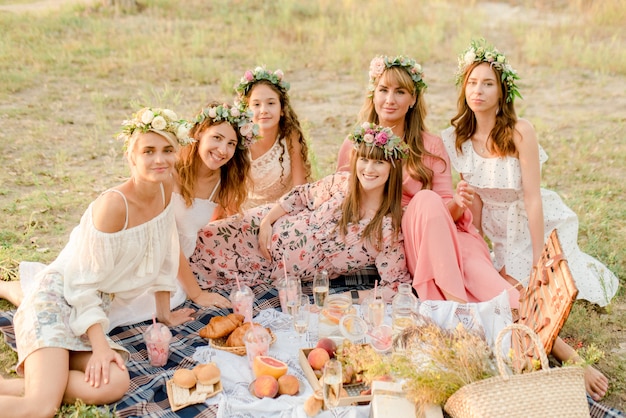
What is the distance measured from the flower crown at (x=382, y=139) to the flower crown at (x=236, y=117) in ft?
2.68

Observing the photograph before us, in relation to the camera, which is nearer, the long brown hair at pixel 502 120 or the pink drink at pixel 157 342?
the pink drink at pixel 157 342

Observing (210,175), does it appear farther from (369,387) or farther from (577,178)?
(577,178)

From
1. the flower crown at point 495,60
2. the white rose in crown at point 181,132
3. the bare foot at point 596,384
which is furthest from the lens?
the flower crown at point 495,60

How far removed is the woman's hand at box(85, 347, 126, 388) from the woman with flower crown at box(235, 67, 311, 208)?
2.21 m

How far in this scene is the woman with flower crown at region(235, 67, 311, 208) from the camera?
5.61 metres

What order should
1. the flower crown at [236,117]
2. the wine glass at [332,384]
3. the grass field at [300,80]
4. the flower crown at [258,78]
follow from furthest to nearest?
the grass field at [300,80] < the flower crown at [258,78] < the flower crown at [236,117] < the wine glass at [332,384]

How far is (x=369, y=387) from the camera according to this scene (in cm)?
369

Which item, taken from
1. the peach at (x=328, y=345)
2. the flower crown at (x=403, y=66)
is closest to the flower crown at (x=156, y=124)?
the peach at (x=328, y=345)

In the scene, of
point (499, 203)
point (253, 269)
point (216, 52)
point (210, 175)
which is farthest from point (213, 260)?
point (216, 52)

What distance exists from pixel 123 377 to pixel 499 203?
3320mm

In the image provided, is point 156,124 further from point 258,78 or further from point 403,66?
point 403,66

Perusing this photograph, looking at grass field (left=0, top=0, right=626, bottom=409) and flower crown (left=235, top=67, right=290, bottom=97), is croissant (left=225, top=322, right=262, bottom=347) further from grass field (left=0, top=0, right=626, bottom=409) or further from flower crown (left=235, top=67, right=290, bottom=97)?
Answer: flower crown (left=235, top=67, right=290, bottom=97)

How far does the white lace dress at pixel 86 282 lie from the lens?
150 inches

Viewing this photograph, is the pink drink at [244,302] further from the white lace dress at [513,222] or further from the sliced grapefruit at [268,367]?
the white lace dress at [513,222]
